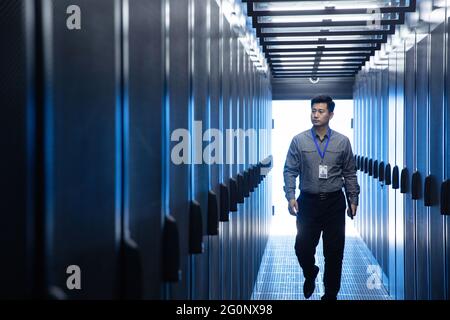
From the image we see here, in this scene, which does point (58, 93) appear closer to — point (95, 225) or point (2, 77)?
point (2, 77)

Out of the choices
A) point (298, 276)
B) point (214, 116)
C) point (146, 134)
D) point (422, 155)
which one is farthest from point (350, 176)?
point (146, 134)

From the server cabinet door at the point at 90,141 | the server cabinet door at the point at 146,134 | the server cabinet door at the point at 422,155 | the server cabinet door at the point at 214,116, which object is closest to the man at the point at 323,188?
the server cabinet door at the point at 422,155

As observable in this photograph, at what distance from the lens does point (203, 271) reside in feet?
9.37

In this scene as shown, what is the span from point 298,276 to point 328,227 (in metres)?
2.09

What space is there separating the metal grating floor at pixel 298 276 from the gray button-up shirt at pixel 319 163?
135cm

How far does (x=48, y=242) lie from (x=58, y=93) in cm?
37

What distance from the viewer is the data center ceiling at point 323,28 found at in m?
5.10

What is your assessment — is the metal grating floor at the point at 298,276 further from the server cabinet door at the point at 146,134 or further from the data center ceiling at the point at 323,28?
the server cabinet door at the point at 146,134

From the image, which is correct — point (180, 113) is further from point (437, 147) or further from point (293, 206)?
point (293, 206)

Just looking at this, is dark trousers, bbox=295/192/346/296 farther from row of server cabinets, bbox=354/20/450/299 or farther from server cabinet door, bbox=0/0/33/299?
server cabinet door, bbox=0/0/33/299

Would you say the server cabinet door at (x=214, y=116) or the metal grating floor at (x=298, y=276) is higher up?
the server cabinet door at (x=214, y=116)

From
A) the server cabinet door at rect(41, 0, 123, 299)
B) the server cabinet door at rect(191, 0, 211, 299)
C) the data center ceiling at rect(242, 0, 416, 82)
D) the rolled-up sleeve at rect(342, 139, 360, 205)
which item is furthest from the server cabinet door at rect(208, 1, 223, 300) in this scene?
the rolled-up sleeve at rect(342, 139, 360, 205)

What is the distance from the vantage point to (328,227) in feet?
16.6
